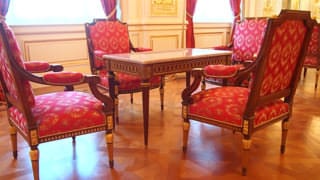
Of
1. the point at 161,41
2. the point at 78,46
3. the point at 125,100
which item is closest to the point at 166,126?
the point at 125,100

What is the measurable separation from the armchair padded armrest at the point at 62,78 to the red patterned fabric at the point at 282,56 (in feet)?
3.68

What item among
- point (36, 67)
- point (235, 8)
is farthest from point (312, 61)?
point (36, 67)

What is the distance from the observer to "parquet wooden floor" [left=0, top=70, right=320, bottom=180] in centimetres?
212

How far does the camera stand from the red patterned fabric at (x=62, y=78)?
6.16ft

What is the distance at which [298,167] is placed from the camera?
2.22 metres

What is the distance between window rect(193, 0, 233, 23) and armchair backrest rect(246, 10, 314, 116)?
3.88 meters

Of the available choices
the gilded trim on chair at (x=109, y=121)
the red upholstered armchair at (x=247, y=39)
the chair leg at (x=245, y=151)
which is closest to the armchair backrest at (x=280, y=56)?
the chair leg at (x=245, y=151)

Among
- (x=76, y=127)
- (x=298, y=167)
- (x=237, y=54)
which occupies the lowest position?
(x=298, y=167)

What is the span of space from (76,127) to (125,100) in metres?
2.00

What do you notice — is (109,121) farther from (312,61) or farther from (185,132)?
(312,61)

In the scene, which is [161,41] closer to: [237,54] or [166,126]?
[237,54]

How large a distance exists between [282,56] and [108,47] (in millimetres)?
2010

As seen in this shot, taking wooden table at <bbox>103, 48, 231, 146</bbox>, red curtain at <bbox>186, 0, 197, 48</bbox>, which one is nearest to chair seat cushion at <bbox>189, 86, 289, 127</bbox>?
wooden table at <bbox>103, 48, 231, 146</bbox>

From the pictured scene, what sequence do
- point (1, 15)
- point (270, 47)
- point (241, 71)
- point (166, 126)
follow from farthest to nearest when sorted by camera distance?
point (1, 15)
point (166, 126)
point (241, 71)
point (270, 47)
